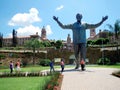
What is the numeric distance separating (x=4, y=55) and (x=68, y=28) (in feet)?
104

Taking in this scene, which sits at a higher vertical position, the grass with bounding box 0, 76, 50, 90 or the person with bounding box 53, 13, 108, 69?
the person with bounding box 53, 13, 108, 69

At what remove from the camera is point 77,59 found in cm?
2489

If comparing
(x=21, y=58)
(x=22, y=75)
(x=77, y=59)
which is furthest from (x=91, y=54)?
(x=22, y=75)

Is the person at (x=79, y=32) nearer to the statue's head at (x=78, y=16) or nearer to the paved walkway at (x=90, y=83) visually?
the statue's head at (x=78, y=16)

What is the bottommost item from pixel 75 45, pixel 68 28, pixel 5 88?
pixel 5 88

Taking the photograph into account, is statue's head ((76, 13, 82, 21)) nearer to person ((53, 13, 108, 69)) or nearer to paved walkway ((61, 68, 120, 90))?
person ((53, 13, 108, 69))

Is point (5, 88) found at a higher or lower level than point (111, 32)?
lower

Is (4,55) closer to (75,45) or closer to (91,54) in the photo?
(91,54)

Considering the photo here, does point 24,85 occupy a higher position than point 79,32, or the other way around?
point 79,32

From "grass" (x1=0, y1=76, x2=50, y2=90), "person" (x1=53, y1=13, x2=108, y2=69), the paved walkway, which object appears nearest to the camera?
the paved walkway

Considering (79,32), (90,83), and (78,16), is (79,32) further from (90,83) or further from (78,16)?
(90,83)

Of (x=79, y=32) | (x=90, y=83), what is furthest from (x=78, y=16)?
(x=90, y=83)

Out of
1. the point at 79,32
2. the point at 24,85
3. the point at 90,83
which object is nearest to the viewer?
the point at 90,83

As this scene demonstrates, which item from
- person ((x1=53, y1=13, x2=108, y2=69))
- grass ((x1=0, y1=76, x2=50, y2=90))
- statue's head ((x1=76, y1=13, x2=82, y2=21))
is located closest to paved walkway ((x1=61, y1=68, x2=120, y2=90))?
grass ((x1=0, y1=76, x2=50, y2=90))
